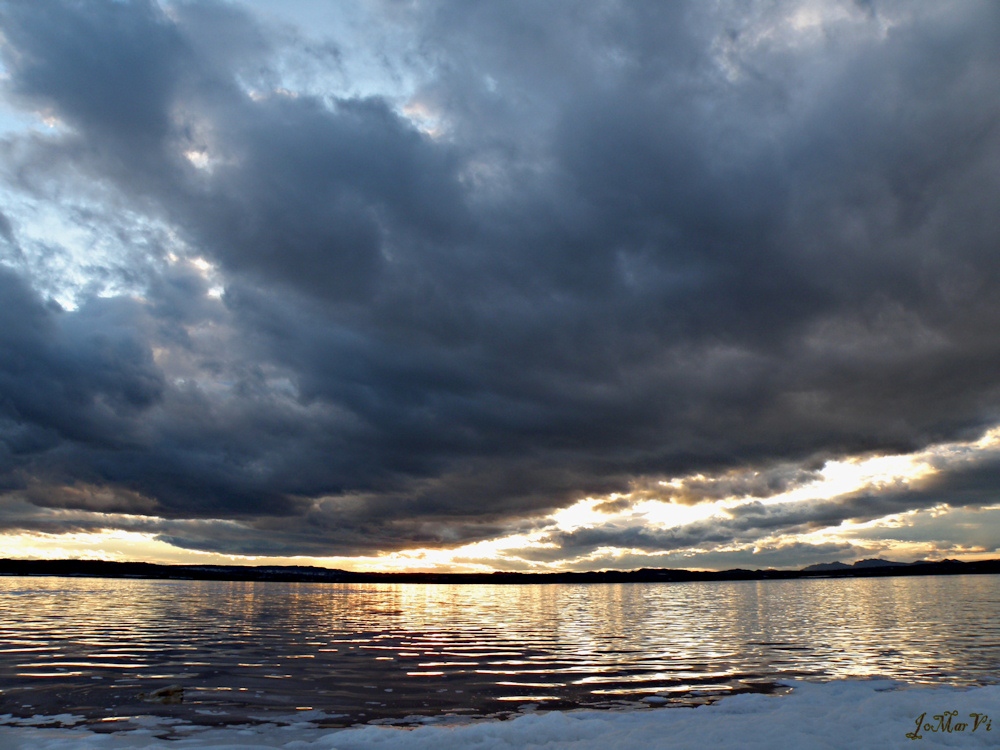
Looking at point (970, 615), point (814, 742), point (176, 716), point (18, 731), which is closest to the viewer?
point (814, 742)

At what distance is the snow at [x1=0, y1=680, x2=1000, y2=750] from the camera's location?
13570 mm

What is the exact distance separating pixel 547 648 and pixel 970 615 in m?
42.7

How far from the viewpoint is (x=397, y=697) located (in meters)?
19.8

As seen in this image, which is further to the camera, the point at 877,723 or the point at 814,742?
the point at 877,723

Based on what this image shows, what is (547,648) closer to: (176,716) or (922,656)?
(922,656)

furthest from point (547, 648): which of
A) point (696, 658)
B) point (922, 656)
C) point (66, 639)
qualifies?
point (66, 639)

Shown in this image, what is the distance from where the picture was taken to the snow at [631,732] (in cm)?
1357
